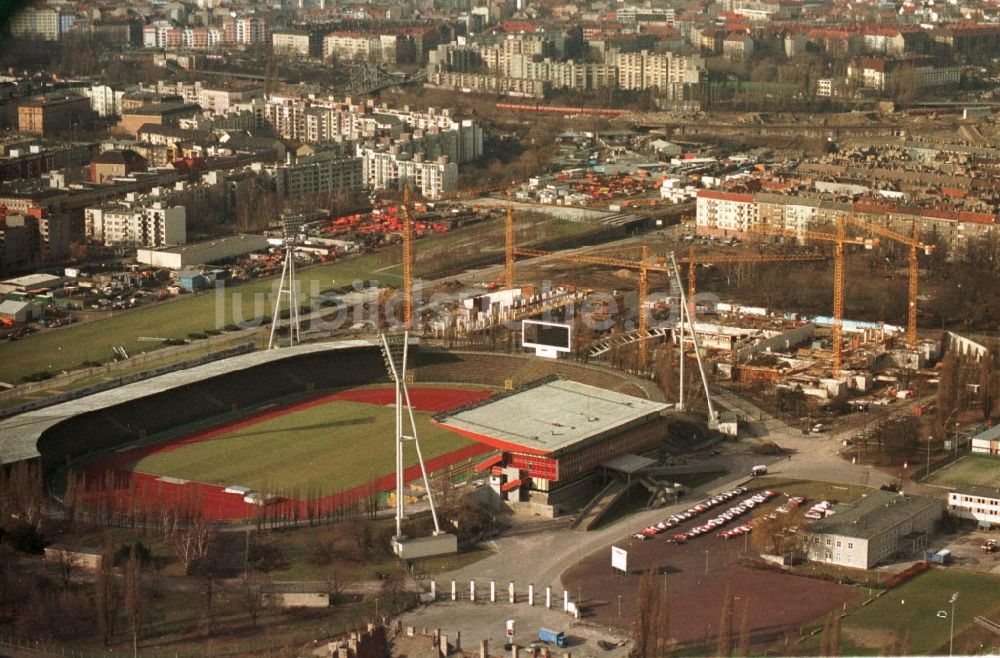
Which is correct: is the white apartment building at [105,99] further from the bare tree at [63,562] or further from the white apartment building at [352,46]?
the bare tree at [63,562]

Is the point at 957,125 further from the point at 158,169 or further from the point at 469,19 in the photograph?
the point at 469,19

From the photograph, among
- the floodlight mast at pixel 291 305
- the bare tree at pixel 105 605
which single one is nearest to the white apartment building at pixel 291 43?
the floodlight mast at pixel 291 305

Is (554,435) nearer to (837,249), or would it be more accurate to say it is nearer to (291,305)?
(291,305)

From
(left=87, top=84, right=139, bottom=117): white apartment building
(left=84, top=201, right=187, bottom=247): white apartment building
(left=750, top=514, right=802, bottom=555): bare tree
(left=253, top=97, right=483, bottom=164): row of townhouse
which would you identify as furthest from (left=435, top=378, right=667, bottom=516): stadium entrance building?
(left=87, top=84, right=139, bottom=117): white apartment building

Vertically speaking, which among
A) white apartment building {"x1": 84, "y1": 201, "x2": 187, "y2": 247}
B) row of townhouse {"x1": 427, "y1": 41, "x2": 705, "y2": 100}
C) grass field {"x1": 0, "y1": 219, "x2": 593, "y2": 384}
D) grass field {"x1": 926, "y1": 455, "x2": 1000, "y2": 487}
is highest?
row of townhouse {"x1": 427, "y1": 41, "x2": 705, "y2": 100}

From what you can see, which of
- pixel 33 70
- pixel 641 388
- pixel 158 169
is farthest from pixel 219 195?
pixel 33 70

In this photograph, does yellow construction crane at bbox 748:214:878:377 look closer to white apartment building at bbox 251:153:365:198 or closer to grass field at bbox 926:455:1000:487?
grass field at bbox 926:455:1000:487
